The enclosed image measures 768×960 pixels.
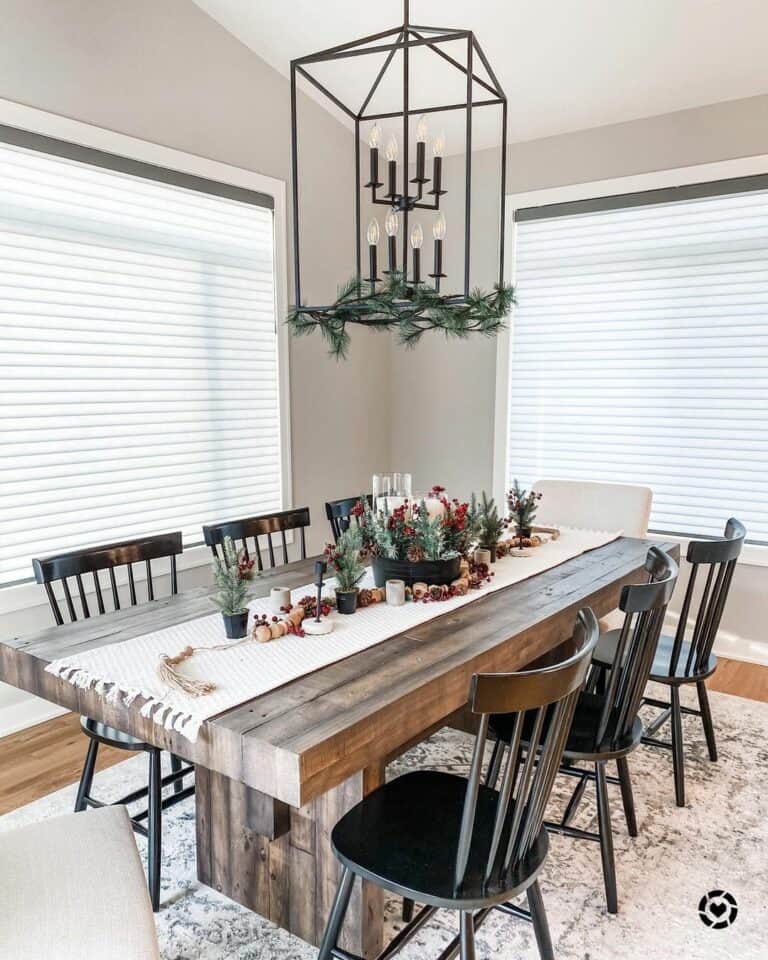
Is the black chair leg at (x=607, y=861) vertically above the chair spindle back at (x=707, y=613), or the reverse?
the chair spindle back at (x=707, y=613)

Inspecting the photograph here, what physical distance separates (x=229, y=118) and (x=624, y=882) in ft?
12.0

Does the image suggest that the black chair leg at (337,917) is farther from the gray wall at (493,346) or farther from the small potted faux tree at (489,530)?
the gray wall at (493,346)

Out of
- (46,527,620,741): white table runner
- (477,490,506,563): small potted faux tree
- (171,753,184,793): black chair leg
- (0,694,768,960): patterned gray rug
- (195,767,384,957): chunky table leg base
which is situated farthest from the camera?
(477,490,506,563): small potted faux tree

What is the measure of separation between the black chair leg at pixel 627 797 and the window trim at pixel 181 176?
2.25 m

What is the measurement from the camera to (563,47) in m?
3.48

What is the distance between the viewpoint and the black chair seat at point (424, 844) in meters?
1.39

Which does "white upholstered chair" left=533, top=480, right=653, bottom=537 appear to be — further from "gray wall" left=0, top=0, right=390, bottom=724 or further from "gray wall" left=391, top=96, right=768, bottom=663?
"gray wall" left=0, top=0, right=390, bottom=724

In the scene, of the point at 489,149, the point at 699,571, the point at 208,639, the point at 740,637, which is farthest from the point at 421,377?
the point at 208,639

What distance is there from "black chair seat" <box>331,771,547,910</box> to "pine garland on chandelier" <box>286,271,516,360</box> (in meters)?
1.21

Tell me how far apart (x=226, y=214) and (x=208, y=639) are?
104 inches

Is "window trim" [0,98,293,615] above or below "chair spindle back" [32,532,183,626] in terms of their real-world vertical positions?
above

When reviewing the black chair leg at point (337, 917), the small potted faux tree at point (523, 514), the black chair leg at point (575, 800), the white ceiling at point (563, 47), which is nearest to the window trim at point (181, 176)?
the white ceiling at point (563, 47)

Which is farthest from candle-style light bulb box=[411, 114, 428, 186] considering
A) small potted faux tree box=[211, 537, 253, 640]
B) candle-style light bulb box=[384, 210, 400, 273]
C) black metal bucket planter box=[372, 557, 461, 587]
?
small potted faux tree box=[211, 537, 253, 640]

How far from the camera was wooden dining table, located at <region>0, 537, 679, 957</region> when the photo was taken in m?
1.40
